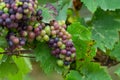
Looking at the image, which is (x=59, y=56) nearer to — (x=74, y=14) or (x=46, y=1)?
(x=46, y=1)

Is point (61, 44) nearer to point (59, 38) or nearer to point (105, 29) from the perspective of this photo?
point (59, 38)

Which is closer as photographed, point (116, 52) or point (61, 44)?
point (61, 44)

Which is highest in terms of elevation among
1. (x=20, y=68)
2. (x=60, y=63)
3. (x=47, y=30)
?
(x=47, y=30)

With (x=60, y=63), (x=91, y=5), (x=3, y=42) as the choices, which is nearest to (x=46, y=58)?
(x=60, y=63)

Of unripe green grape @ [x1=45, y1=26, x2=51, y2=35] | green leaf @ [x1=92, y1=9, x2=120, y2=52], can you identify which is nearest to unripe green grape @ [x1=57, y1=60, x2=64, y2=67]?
unripe green grape @ [x1=45, y1=26, x2=51, y2=35]

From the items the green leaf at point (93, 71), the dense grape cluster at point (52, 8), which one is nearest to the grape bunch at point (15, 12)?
the dense grape cluster at point (52, 8)

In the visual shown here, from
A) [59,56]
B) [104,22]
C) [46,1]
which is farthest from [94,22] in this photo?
[59,56]
